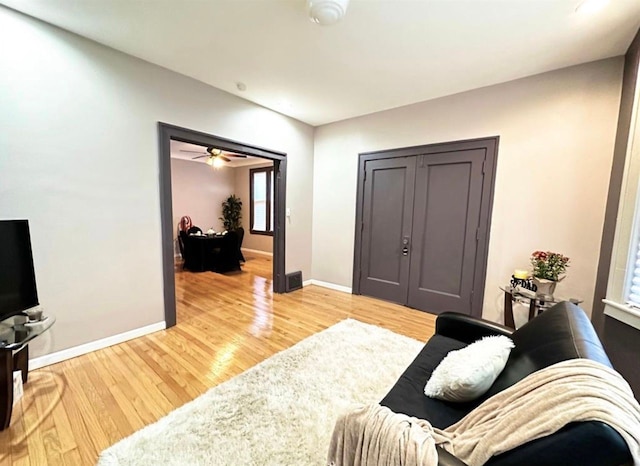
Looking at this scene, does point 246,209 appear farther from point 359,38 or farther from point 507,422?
point 507,422

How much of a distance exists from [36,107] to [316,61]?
2393 mm

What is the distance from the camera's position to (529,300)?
8.39ft

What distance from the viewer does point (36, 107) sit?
2.13 metres

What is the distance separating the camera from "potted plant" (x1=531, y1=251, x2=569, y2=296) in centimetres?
251

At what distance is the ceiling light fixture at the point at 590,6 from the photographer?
1803 millimetres

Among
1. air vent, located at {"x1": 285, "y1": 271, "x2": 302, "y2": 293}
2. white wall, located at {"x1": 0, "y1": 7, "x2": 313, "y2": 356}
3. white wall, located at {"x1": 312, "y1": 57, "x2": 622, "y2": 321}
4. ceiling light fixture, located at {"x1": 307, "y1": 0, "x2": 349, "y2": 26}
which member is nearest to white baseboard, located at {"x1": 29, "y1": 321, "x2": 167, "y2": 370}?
white wall, located at {"x1": 0, "y1": 7, "x2": 313, "y2": 356}

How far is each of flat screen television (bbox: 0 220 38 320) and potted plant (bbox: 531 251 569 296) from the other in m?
4.24

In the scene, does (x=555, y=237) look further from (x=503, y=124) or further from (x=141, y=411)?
(x=141, y=411)

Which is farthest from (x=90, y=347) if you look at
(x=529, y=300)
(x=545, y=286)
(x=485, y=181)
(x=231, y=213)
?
(x=231, y=213)

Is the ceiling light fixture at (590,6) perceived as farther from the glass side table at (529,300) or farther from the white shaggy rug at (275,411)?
the white shaggy rug at (275,411)

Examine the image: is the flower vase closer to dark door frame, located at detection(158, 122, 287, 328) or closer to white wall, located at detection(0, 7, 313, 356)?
dark door frame, located at detection(158, 122, 287, 328)

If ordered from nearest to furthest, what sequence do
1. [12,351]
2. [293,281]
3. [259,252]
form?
[12,351] < [293,281] < [259,252]

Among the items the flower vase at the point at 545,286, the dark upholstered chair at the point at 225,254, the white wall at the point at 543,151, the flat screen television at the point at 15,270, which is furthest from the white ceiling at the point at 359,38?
the dark upholstered chair at the point at 225,254

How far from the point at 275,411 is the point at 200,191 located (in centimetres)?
695
